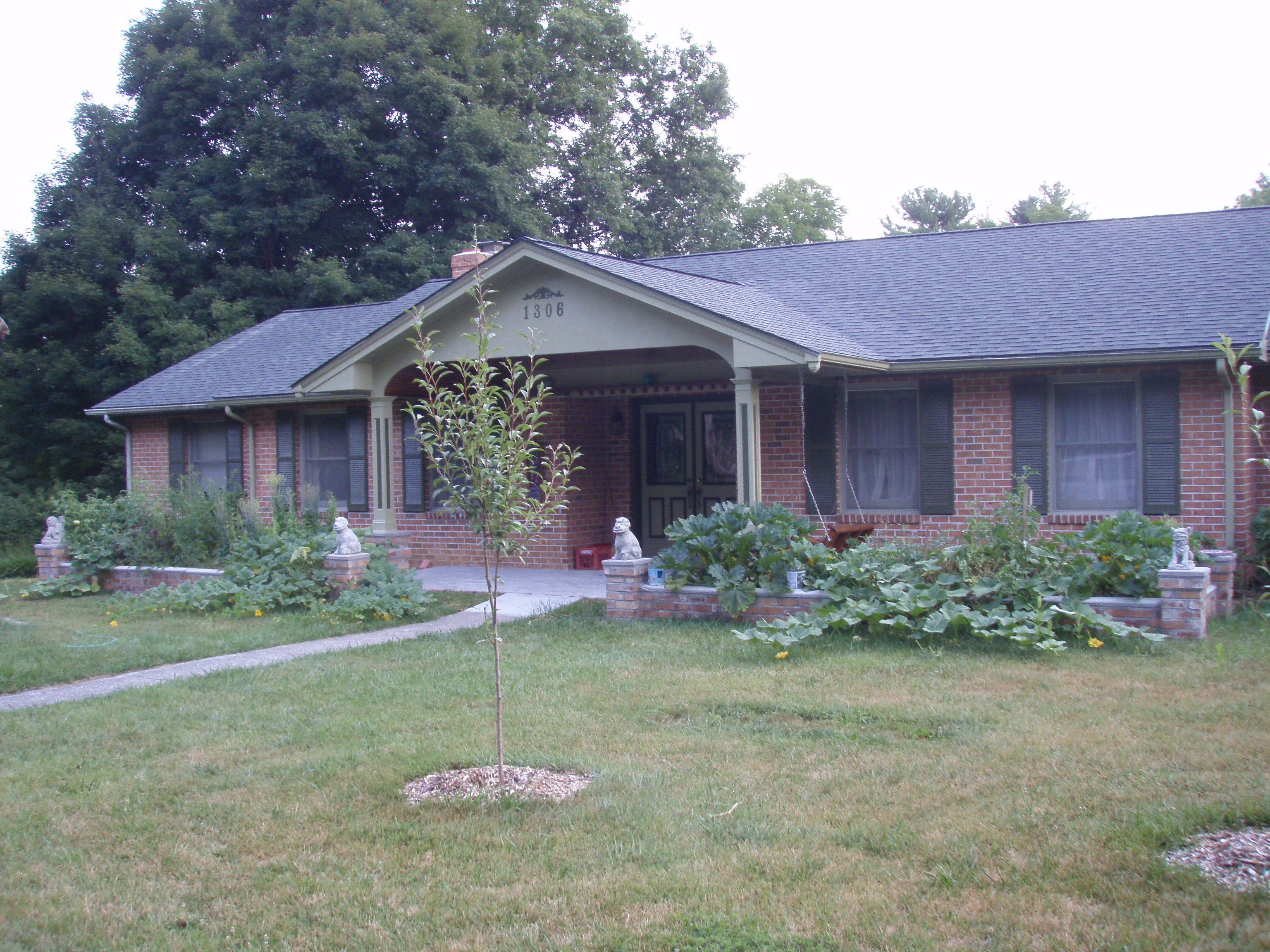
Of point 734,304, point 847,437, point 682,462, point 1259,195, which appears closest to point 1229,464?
point 847,437

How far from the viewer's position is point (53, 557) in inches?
546

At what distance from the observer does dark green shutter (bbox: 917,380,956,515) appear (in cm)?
1170

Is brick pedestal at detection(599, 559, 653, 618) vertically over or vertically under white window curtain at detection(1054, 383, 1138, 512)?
under

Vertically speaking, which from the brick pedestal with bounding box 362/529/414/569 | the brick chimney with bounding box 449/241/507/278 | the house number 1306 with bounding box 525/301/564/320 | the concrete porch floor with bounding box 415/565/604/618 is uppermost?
the brick chimney with bounding box 449/241/507/278

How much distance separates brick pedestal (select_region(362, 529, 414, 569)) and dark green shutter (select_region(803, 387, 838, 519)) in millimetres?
4692

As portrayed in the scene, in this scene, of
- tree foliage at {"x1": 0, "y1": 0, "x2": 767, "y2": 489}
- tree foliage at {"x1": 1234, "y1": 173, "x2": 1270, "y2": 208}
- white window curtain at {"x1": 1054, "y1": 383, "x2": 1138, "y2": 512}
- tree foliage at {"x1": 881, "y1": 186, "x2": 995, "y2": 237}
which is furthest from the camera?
tree foliage at {"x1": 881, "y1": 186, "x2": 995, "y2": 237}

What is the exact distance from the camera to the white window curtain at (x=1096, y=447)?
36.6ft

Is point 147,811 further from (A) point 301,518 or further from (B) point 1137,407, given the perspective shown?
(B) point 1137,407

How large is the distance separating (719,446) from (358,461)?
16.9 ft

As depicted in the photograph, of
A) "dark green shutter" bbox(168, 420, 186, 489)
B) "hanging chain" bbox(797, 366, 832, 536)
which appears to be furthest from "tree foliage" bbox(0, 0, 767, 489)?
"hanging chain" bbox(797, 366, 832, 536)

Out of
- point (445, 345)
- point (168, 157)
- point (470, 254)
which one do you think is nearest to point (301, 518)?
point (445, 345)

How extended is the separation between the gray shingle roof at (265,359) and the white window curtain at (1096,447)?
8.30 m

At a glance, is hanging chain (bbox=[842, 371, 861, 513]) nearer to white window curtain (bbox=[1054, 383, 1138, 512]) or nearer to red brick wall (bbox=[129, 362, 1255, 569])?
red brick wall (bbox=[129, 362, 1255, 569])

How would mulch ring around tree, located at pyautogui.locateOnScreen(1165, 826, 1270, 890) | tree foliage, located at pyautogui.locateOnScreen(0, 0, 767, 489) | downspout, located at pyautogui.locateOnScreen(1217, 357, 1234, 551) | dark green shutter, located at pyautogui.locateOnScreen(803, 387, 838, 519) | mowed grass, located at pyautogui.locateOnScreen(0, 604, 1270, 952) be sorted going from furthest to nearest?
tree foliage, located at pyautogui.locateOnScreen(0, 0, 767, 489), dark green shutter, located at pyautogui.locateOnScreen(803, 387, 838, 519), downspout, located at pyautogui.locateOnScreen(1217, 357, 1234, 551), mulch ring around tree, located at pyautogui.locateOnScreen(1165, 826, 1270, 890), mowed grass, located at pyautogui.locateOnScreen(0, 604, 1270, 952)
